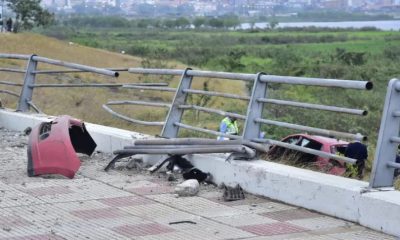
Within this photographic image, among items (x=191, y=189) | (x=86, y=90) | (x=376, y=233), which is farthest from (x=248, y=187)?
(x=86, y=90)

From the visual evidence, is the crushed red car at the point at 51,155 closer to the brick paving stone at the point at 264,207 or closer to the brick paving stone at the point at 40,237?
the brick paving stone at the point at 264,207

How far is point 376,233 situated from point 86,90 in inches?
1324

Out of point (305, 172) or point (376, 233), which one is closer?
point (376, 233)

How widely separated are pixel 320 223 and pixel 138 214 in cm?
173

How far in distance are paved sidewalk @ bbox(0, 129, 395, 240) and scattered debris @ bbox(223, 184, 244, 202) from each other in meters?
0.09

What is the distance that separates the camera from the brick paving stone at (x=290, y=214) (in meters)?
7.57

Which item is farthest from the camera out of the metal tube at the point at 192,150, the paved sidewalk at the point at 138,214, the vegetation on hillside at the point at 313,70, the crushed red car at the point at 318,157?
the vegetation on hillside at the point at 313,70

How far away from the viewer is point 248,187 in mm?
8641

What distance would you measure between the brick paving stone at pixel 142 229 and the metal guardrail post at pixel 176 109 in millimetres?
3244

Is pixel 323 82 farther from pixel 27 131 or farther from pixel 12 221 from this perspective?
pixel 27 131

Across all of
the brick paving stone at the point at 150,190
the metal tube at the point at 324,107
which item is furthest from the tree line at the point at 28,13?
the metal tube at the point at 324,107

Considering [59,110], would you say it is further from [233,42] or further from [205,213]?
[233,42]

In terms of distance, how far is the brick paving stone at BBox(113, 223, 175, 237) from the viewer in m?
6.94

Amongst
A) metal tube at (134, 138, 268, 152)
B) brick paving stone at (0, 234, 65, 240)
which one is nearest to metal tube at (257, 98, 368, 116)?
metal tube at (134, 138, 268, 152)
